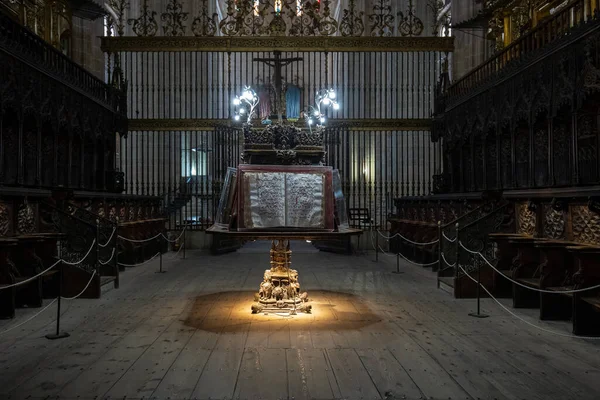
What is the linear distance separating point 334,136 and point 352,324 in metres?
9.09

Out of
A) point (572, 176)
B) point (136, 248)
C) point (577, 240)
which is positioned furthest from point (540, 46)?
point (136, 248)

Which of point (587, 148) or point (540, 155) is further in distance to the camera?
point (540, 155)

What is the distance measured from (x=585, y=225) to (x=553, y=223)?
711mm

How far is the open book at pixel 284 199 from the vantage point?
16.9 ft

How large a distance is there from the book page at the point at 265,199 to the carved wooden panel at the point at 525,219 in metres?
3.45

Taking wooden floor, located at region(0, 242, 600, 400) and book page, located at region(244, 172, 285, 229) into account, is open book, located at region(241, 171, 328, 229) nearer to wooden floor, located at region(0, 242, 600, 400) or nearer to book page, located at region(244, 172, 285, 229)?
book page, located at region(244, 172, 285, 229)

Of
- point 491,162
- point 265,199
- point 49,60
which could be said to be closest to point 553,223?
point 265,199

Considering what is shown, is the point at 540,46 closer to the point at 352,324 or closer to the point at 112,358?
the point at 352,324

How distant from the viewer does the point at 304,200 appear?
5250 mm

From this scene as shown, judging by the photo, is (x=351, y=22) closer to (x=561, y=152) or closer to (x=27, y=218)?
(x=561, y=152)

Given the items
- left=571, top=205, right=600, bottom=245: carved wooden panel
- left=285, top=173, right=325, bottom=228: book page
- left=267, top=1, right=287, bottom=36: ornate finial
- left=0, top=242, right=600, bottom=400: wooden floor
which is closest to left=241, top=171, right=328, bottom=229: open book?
left=285, top=173, right=325, bottom=228: book page

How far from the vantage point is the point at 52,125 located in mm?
9586

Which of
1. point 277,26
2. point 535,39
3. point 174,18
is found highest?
point 174,18

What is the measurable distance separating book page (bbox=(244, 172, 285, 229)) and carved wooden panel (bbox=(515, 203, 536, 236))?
345 centimetres
